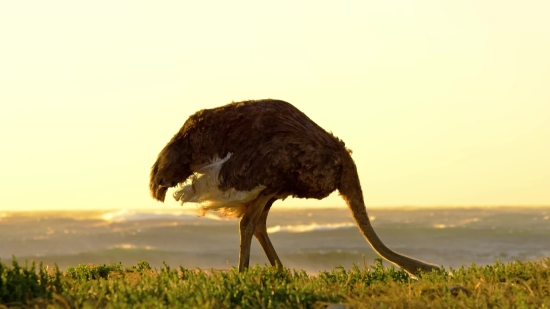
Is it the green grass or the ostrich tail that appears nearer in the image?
the green grass

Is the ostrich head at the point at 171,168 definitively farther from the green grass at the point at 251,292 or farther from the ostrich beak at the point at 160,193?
the green grass at the point at 251,292

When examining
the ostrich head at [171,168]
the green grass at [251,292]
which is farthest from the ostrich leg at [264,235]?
the green grass at [251,292]

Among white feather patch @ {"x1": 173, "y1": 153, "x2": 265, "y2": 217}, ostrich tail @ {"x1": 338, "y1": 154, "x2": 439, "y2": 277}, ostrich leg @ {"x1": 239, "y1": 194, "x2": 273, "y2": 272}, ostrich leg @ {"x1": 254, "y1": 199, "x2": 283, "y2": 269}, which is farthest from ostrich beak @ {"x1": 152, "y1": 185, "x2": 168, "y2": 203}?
ostrich tail @ {"x1": 338, "y1": 154, "x2": 439, "y2": 277}

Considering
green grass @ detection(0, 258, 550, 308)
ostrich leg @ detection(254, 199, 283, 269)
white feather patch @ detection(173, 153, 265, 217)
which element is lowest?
green grass @ detection(0, 258, 550, 308)

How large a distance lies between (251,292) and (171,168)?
325 centimetres

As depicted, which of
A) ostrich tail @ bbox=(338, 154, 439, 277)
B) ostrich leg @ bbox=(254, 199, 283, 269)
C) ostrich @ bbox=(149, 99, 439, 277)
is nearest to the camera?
ostrich @ bbox=(149, 99, 439, 277)

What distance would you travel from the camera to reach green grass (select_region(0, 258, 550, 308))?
7.51m

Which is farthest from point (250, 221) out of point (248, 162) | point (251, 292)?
point (251, 292)

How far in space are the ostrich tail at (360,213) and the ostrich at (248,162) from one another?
0.10 ft

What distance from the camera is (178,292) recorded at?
7711 millimetres

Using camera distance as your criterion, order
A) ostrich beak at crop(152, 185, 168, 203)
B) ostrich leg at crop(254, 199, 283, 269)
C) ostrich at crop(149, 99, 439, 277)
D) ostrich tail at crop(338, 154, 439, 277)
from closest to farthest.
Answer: ostrich at crop(149, 99, 439, 277), ostrich beak at crop(152, 185, 168, 203), ostrich tail at crop(338, 154, 439, 277), ostrich leg at crop(254, 199, 283, 269)

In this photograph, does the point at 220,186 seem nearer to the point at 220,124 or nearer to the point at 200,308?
the point at 220,124

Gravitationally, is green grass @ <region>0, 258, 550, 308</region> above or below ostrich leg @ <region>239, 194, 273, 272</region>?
below

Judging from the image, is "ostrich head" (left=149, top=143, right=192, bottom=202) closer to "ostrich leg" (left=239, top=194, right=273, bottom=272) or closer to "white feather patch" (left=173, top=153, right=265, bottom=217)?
"white feather patch" (left=173, top=153, right=265, bottom=217)
